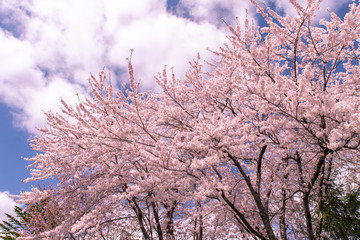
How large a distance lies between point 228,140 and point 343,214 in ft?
27.0

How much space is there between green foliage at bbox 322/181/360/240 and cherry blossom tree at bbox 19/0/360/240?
2.72ft

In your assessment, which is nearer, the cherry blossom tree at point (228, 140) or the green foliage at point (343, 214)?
the cherry blossom tree at point (228, 140)

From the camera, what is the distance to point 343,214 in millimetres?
9688

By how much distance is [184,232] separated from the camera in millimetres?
9562

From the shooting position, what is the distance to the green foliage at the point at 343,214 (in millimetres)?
9109

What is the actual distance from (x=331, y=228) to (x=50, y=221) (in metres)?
12.4

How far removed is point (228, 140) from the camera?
4.86 m

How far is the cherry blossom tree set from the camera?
4.39 meters

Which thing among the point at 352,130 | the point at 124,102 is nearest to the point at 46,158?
the point at 124,102

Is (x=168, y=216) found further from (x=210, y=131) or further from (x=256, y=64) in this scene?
(x=256, y=64)

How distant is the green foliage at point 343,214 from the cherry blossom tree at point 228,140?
83 centimetres

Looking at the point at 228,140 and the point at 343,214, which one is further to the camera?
the point at 343,214

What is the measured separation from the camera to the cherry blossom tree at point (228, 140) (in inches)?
173

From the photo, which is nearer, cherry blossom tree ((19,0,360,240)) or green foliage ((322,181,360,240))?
cherry blossom tree ((19,0,360,240))
